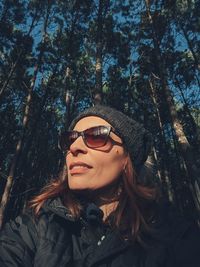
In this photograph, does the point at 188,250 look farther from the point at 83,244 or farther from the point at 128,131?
the point at 128,131

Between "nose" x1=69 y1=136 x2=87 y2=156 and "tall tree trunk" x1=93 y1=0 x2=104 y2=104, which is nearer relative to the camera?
"nose" x1=69 y1=136 x2=87 y2=156

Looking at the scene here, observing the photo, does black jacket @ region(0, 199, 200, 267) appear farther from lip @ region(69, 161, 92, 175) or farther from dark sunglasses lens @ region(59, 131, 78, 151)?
dark sunglasses lens @ region(59, 131, 78, 151)

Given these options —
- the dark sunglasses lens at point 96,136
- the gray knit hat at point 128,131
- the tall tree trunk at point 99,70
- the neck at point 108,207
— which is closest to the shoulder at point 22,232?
the neck at point 108,207

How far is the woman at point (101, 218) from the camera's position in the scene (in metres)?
1.79

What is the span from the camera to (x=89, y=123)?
8.05ft

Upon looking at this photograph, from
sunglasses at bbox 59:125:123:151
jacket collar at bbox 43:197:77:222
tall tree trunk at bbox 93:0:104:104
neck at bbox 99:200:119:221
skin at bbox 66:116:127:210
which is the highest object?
tall tree trunk at bbox 93:0:104:104

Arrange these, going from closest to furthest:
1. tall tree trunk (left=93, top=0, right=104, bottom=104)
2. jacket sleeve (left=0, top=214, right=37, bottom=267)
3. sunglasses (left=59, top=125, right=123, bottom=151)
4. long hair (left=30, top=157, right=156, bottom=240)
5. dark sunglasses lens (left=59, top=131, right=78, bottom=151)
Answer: jacket sleeve (left=0, top=214, right=37, bottom=267) → long hair (left=30, top=157, right=156, bottom=240) → sunglasses (left=59, top=125, right=123, bottom=151) → dark sunglasses lens (left=59, top=131, right=78, bottom=151) → tall tree trunk (left=93, top=0, right=104, bottom=104)

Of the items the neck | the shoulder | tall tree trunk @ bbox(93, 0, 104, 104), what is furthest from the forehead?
tall tree trunk @ bbox(93, 0, 104, 104)

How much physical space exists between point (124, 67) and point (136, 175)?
17506 mm

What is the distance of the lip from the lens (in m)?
2.09

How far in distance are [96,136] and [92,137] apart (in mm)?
29

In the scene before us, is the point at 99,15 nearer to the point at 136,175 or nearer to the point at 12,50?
the point at 12,50

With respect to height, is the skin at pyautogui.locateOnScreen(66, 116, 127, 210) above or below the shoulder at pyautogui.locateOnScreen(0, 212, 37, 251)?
above

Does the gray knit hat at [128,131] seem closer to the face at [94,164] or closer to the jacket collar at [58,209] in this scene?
the face at [94,164]
